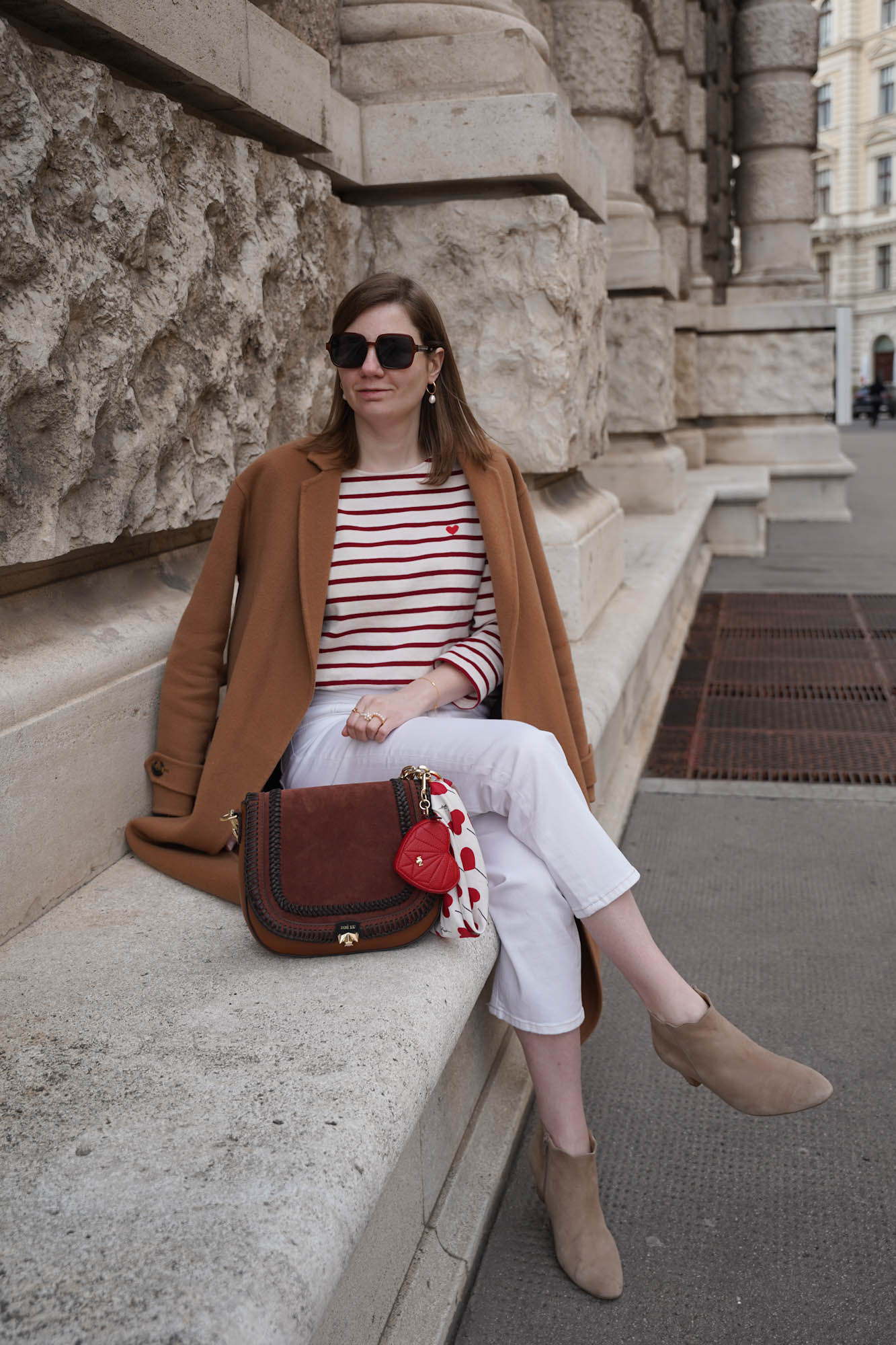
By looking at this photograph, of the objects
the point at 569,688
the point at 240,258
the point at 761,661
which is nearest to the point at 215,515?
the point at 240,258

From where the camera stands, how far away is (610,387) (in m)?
7.42

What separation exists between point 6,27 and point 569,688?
60.0 inches

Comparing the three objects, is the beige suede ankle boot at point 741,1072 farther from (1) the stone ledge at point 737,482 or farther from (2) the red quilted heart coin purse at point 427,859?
(1) the stone ledge at point 737,482

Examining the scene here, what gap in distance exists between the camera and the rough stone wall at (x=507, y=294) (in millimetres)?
3678

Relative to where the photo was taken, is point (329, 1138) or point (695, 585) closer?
point (329, 1138)

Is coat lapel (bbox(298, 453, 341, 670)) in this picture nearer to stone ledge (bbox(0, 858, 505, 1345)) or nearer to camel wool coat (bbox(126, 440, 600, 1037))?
camel wool coat (bbox(126, 440, 600, 1037))

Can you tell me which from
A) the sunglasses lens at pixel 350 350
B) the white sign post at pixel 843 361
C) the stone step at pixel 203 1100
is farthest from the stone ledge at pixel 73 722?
the white sign post at pixel 843 361

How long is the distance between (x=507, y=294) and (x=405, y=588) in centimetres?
170

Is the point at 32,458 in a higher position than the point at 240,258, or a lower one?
lower

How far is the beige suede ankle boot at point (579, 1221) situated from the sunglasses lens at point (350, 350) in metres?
1.46

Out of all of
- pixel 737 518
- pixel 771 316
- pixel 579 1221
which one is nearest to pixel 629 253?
pixel 737 518

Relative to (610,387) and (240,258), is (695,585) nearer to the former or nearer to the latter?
(610,387)

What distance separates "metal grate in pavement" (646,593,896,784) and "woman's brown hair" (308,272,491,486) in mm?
2117

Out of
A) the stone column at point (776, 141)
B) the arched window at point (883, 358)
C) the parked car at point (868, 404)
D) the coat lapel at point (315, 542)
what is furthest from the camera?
the arched window at point (883, 358)
